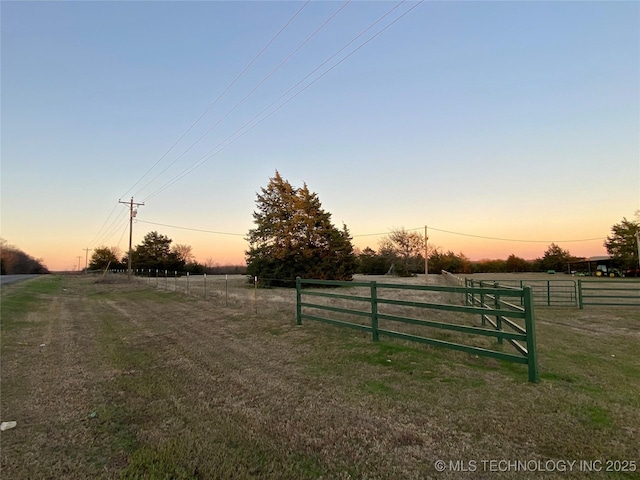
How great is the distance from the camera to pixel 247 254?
31.2 meters

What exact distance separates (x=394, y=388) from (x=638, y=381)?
3307mm

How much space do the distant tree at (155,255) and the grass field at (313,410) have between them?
163ft

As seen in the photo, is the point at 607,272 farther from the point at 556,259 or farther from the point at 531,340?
the point at 531,340

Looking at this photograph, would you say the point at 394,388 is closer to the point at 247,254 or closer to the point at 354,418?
the point at 354,418

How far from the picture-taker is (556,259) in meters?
63.6

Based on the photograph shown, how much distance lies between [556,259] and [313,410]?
246 ft

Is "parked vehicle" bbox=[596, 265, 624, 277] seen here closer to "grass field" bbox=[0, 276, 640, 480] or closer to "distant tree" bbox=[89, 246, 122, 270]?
"grass field" bbox=[0, 276, 640, 480]

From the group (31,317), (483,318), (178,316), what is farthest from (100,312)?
(483,318)

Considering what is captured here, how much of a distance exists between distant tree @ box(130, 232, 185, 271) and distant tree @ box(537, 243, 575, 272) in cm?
6749

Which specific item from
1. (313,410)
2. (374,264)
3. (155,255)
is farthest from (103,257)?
(313,410)

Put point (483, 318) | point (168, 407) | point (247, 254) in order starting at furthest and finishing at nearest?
point (247, 254) < point (483, 318) < point (168, 407)

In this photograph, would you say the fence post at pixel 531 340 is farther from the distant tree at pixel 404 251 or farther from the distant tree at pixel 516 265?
the distant tree at pixel 516 265

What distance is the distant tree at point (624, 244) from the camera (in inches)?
1811

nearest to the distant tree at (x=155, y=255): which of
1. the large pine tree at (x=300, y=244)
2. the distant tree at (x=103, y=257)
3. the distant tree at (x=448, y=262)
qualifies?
the distant tree at (x=103, y=257)
